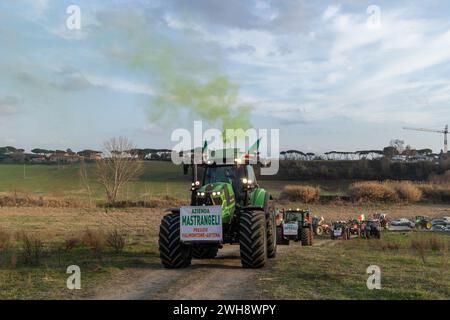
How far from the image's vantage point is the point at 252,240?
486 inches

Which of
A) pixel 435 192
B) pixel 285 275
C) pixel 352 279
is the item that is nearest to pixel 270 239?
pixel 285 275

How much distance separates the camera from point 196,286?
34.1ft

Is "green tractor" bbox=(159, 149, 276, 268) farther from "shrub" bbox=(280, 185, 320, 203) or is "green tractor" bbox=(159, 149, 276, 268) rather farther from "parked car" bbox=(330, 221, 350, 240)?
"shrub" bbox=(280, 185, 320, 203)

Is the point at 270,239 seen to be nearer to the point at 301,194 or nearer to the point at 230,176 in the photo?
the point at 230,176

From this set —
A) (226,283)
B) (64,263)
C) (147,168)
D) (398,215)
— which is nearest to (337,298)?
(226,283)

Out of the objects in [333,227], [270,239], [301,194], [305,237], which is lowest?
[333,227]

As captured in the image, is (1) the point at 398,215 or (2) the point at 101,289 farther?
(1) the point at 398,215

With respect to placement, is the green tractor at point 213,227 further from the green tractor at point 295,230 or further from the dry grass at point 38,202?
the dry grass at point 38,202

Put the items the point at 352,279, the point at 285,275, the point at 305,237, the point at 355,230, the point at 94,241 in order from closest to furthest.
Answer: the point at 352,279 < the point at 285,275 < the point at 94,241 < the point at 305,237 < the point at 355,230

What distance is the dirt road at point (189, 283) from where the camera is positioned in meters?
9.59

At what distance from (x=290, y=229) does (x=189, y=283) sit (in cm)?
1555

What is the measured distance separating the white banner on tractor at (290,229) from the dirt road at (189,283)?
39.6ft

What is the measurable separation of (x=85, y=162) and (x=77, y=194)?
721 inches

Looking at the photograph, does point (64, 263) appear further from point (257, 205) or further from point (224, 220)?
point (257, 205)
